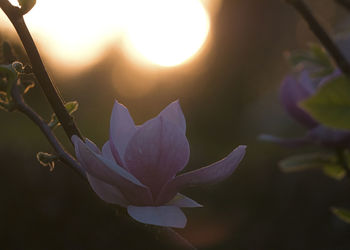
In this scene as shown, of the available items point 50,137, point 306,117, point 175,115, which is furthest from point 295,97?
point 50,137

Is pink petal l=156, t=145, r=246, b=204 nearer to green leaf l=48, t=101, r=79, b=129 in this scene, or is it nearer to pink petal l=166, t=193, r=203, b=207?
pink petal l=166, t=193, r=203, b=207

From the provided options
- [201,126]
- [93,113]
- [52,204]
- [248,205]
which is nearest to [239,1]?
[201,126]

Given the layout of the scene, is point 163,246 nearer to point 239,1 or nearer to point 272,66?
point 272,66

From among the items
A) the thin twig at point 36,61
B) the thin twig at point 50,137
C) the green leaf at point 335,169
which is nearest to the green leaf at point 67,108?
the thin twig at point 50,137

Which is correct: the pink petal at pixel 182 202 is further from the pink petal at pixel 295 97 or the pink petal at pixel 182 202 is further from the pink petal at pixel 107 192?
the pink petal at pixel 295 97

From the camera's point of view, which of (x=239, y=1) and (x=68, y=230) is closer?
(x=68, y=230)
